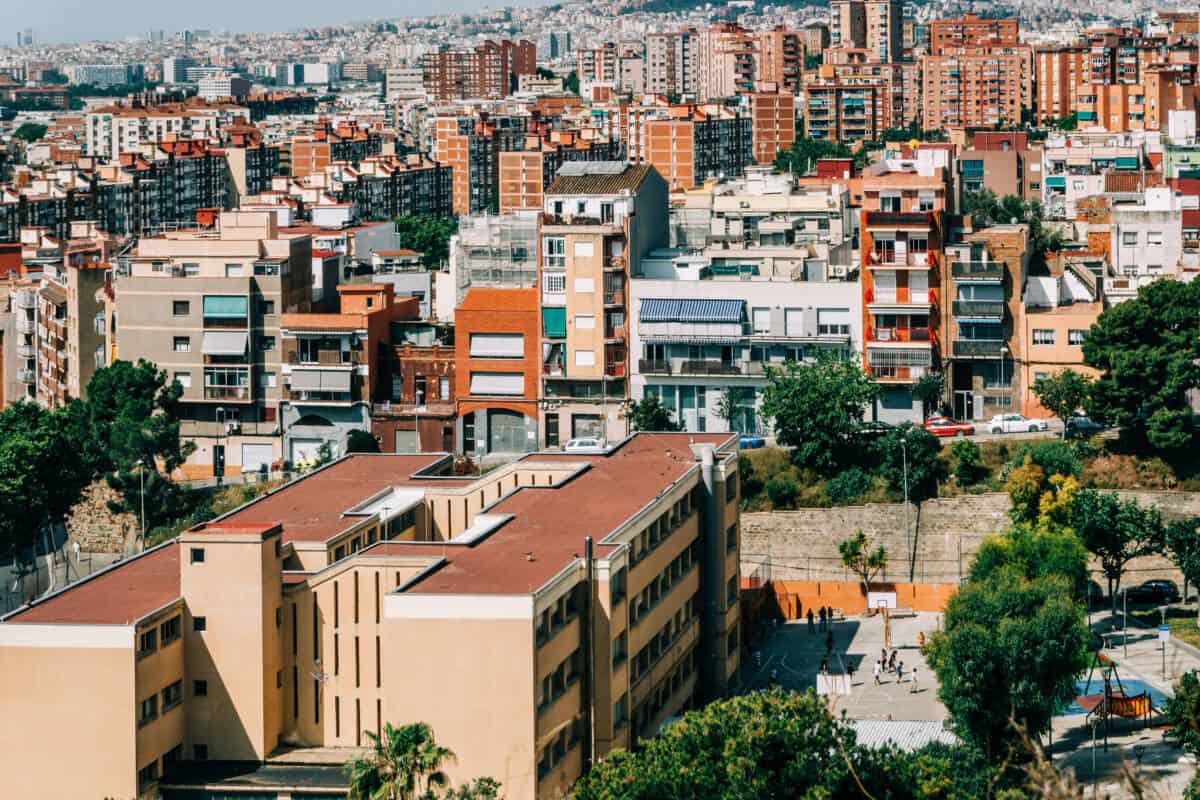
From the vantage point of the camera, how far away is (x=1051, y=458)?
4181cm

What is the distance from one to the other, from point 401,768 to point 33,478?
22156mm

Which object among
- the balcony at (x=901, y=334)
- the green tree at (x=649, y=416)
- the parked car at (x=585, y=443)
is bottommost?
the parked car at (x=585, y=443)

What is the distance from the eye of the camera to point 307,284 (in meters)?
51.3

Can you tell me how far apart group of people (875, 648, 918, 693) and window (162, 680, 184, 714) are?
12.4 m

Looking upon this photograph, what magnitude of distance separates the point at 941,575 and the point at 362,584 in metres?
16.6

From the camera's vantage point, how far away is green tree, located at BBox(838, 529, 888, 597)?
40562mm

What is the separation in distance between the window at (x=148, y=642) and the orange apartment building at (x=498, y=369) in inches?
838

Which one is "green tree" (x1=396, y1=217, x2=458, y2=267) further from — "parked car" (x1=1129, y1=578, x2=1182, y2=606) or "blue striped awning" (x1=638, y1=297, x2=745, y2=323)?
"parked car" (x1=1129, y1=578, x2=1182, y2=606)

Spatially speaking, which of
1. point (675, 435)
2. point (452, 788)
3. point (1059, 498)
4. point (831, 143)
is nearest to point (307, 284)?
point (675, 435)

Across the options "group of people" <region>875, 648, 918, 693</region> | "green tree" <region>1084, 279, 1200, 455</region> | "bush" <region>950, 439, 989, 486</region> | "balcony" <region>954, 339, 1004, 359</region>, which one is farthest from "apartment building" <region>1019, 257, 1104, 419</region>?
"group of people" <region>875, 648, 918, 693</region>

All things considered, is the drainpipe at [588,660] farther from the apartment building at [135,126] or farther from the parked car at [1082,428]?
the apartment building at [135,126]

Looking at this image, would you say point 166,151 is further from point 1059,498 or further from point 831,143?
point 1059,498

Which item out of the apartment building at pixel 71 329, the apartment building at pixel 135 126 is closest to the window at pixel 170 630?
the apartment building at pixel 71 329

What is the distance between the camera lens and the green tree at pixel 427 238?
7638cm
